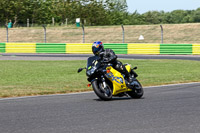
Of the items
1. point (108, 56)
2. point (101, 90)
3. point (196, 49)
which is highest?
point (108, 56)

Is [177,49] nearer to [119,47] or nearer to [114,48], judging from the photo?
[119,47]

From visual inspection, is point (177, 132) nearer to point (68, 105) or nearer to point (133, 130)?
point (133, 130)

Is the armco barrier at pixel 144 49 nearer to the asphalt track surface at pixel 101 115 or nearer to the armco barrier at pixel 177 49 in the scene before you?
the armco barrier at pixel 177 49

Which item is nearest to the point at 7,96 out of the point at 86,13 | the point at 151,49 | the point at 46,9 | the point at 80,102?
the point at 80,102

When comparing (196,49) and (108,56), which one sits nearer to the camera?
(108,56)

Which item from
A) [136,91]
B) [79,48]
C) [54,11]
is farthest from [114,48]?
[54,11]

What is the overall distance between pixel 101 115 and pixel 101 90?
2.02 metres

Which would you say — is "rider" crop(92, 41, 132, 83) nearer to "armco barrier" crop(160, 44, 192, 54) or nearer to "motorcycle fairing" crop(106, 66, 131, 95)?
"motorcycle fairing" crop(106, 66, 131, 95)

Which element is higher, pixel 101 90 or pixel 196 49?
pixel 196 49

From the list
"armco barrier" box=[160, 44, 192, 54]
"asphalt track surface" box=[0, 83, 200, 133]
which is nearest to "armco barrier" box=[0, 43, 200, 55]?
"armco barrier" box=[160, 44, 192, 54]

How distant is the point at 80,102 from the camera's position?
908 centimetres

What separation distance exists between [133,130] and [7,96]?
221 inches

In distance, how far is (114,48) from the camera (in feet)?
109

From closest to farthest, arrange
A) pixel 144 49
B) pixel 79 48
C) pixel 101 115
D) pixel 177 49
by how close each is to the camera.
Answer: pixel 101 115 < pixel 177 49 < pixel 144 49 < pixel 79 48
